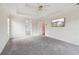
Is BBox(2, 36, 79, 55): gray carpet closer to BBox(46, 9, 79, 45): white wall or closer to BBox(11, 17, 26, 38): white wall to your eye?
BBox(46, 9, 79, 45): white wall

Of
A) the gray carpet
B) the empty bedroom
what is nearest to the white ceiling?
the empty bedroom

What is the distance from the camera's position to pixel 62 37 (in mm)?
6805

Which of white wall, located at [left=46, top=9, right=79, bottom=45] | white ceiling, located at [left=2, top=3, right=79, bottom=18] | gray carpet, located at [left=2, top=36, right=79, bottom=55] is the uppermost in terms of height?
white ceiling, located at [left=2, top=3, right=79, bottom=18]

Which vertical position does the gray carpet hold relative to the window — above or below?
below

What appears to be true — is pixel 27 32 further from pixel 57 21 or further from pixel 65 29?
pixel 65 29

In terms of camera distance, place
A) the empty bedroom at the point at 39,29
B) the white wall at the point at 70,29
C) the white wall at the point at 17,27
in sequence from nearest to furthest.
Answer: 1. the empty bedroom at the point at 39,29
2. the white wall at the point at 70,29
3. the white wall at the point at 17,27

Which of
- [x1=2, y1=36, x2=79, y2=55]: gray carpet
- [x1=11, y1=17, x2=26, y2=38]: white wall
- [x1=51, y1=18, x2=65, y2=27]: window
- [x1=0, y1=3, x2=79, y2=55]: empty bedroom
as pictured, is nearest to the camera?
[x1=2, y1=36, x2=79, y2=55]: gray carpet

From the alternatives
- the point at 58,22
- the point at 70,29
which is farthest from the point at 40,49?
the point at 58,22

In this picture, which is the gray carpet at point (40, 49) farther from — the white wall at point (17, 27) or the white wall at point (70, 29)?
the white wall at point (17, 27)

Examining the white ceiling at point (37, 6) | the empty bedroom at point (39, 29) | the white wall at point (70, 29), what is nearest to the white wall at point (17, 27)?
the empty bedroom at point (39, 29)

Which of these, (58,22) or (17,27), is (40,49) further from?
(17,27)

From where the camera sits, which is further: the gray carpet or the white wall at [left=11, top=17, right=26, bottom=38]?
the white wall at [left=11, top=17, right=26, bottom=38]
